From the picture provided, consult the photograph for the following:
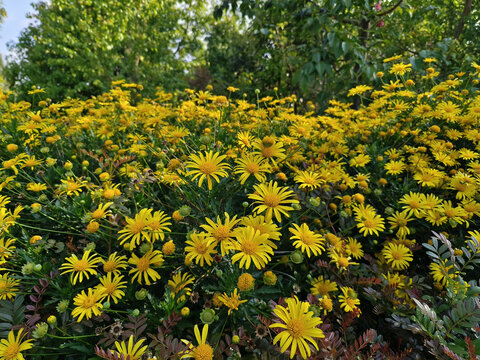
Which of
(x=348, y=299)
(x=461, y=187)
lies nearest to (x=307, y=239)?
(x=348, y=299)

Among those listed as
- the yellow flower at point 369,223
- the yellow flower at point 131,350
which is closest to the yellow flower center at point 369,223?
the yellow flower at point 369,223

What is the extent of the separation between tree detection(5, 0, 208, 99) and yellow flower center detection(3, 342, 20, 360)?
5.99 m

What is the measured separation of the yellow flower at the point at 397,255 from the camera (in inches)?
53.1

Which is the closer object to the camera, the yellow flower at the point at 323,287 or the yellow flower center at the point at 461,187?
Result: the yellow flower at the point at 323,287

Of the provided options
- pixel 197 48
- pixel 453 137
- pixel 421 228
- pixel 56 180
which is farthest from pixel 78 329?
pixel 197 48

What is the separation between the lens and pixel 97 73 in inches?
281

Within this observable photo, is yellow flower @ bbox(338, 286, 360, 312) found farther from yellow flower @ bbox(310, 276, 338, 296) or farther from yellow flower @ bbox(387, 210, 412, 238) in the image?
yellow flower @ bbox(387, 210, 412, 238)

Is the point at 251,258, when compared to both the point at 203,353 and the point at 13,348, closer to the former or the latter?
the point at 203,353

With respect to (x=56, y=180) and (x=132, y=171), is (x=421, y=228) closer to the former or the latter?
(x=132, y=171)

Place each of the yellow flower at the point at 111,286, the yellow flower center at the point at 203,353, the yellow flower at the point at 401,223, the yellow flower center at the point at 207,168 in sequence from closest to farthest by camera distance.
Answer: the yellow flower center at the point at 203,353, the yellow flower at the point at 111,286, the yellow flower center at the point at 207,168, the yellow flower at the point at 401,223

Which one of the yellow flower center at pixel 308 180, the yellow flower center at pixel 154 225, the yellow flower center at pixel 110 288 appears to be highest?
the yellow flower center at pixel 154 225

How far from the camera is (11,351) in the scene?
0.90 meters

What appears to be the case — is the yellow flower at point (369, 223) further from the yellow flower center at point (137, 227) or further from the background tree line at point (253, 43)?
the background tree line at point (253, 43)

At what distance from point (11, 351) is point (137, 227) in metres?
0.57
